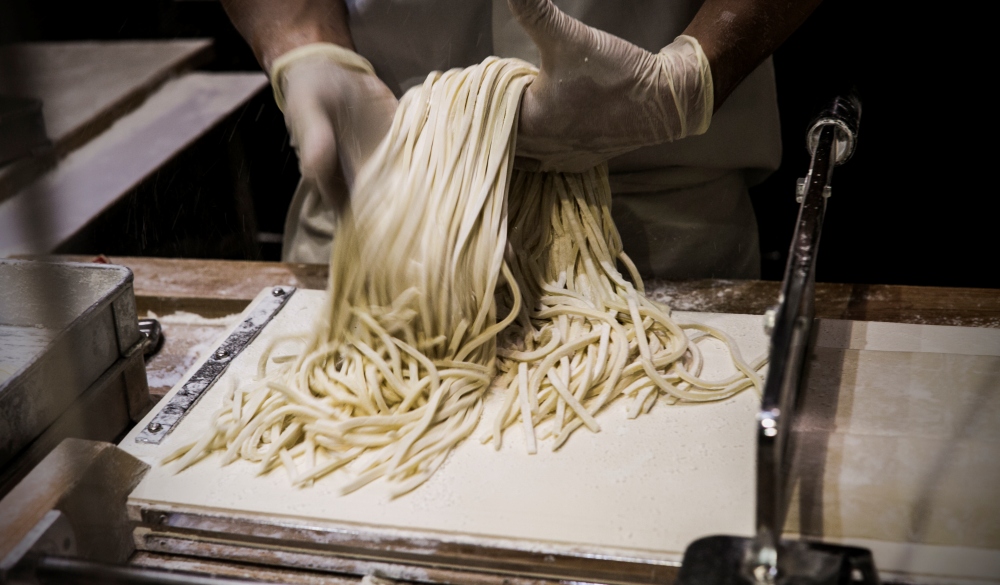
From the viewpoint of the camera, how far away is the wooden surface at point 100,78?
7.88 ft

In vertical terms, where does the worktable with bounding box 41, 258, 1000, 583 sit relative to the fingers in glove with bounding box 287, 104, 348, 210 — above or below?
below

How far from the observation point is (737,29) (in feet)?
4.54

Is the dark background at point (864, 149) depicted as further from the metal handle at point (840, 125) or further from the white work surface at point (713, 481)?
the white work surface at point (713, 481)

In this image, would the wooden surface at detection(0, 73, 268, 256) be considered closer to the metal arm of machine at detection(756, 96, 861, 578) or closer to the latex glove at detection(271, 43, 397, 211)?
the latex glove at detection(271, 43, 397, 211)

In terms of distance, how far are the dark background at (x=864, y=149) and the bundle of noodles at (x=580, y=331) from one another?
0.43 metres

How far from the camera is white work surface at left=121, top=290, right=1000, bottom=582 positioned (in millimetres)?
1015

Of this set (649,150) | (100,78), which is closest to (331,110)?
(649,150)

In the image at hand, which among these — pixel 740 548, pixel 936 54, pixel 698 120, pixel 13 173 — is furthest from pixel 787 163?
pixel 13 173

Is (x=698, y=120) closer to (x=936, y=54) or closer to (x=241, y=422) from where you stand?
(x=936, y=54)

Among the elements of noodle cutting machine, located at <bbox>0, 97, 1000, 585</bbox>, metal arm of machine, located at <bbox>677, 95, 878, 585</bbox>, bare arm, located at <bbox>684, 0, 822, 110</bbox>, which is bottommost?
noodle cutting machine, located at <bbox>0, 97, 1000, 585</bbox>

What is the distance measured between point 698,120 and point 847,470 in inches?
24.7

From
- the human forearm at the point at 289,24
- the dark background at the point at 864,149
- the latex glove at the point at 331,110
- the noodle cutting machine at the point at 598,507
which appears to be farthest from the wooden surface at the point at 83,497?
the human forearm at the point at 289,24

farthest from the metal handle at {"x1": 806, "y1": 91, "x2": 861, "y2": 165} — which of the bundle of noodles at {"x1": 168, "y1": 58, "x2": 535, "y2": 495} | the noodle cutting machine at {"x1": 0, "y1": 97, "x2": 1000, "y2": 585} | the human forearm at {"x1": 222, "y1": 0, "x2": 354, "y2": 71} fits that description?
the human forearm at {"x1": 222, "y1": 0, "x2": 354, "y2": 71}

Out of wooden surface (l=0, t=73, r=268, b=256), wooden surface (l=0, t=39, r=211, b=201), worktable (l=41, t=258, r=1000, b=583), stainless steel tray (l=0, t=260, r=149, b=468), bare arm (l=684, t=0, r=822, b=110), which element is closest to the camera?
stainless steel tray (l=0, t=260, r=149, b=468)
